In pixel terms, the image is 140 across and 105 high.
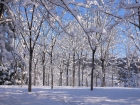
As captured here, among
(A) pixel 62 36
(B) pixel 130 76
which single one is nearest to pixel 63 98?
(A) pixel 62 36

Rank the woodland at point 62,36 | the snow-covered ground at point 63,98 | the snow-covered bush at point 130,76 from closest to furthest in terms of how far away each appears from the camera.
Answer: the woodland at point 62,36
the snow-covered ground at point 63,98
the snow-covered bush at point 130,76

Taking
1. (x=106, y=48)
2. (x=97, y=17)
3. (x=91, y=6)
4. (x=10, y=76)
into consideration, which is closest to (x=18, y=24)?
(x=91, y=6)

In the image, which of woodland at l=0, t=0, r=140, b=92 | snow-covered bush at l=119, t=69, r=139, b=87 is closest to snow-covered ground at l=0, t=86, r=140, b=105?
woodland at l=0, t=0, r=140, b=92

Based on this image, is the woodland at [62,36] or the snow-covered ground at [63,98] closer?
the woodland at [62,36]

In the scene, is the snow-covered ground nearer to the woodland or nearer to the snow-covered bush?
the woodland

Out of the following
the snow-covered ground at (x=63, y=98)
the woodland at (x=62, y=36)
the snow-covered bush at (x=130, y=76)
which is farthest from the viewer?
the snow-covered bush at (x=130, y=76)

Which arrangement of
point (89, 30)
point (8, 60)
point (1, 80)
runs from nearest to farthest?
1. point (89, 30)
2. point (8, 60)
3. point (1, 80)

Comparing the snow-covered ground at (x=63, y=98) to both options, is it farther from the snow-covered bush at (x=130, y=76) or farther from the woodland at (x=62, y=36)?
the snow-covered bush at (x=130, y=76)

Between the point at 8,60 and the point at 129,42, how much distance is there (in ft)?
67.7

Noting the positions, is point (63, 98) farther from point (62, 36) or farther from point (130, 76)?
point (130, 76)

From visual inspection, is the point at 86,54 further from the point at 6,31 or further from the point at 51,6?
the point at 51,6

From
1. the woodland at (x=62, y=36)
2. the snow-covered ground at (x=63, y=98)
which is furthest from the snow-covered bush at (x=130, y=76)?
the snow-covered ground at (x=63, y=98)

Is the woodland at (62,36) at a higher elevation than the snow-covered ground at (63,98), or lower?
higher

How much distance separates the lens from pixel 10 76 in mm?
24719
